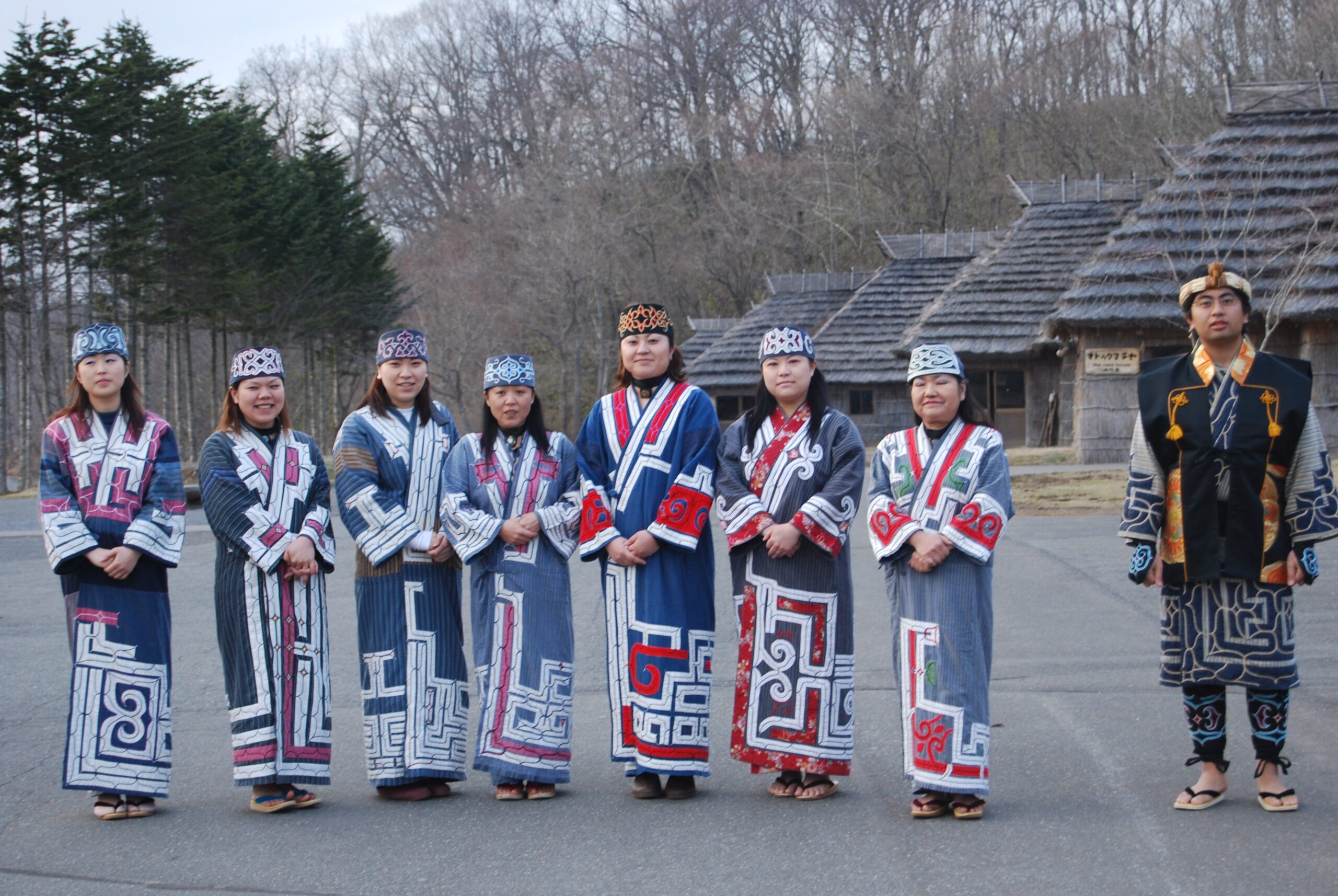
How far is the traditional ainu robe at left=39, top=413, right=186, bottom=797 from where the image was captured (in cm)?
445

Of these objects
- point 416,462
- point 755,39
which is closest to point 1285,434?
point 416,462

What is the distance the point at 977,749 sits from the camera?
4238mm


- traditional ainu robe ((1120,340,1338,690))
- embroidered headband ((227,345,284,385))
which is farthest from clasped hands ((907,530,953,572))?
embroidered headband ((227,345,284,385))

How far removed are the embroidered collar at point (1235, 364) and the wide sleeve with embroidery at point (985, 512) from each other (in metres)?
0.71

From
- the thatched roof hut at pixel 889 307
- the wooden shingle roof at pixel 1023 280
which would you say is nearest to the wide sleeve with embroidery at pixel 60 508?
the wooden shingle roof at pixel 1023 280

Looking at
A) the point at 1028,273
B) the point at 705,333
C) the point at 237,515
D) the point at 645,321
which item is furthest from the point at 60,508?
the point at 705,333

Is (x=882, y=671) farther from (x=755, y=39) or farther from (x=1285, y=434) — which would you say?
(x=755, y=39)

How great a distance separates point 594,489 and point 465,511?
49cm

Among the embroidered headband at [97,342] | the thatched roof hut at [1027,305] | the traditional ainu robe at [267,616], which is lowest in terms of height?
the traditional ainu robe at [267,616]

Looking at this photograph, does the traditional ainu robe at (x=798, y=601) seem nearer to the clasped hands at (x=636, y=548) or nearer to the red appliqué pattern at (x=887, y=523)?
the red appliqué pattern at (x=887, y=523)

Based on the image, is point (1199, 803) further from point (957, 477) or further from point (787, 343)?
point (787, 343)

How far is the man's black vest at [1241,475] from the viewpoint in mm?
4203

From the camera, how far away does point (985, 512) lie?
14.2 ft

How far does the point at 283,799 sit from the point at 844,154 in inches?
1619
